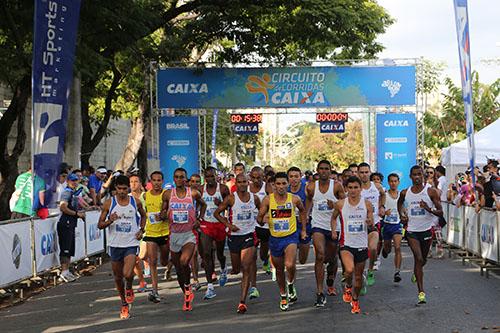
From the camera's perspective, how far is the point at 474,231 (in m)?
16.5

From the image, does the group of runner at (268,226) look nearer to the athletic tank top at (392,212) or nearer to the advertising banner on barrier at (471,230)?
the athletic tank top at (392,212)

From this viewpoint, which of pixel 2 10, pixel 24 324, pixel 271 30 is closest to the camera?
pixel 24 324

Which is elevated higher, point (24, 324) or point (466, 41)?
point (466, 41)

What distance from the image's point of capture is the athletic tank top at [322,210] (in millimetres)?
11453

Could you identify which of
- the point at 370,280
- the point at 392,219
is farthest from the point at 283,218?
the point at 392,219

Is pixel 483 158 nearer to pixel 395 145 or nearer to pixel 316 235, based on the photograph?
pixel 395 145

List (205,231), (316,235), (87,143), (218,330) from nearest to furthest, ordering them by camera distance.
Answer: (218,330) < (316,235) < (205,231) < (87,143)

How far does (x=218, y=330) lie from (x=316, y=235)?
2.80 metres

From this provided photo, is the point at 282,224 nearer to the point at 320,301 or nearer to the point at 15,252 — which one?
the point at 320,301

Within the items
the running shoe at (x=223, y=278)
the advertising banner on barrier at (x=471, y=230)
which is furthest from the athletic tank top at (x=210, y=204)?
the advertising banner on barrier at (x=471, y=230)

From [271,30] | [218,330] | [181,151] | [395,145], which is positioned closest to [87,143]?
[181,151]

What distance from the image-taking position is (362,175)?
13.1 meters

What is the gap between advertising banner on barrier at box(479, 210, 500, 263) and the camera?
14.4 metres

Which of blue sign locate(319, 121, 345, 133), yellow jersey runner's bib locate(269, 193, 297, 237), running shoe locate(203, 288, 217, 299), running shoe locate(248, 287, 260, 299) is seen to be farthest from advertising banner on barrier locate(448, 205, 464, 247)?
blue sign locate(319, 121, 345, 133)
